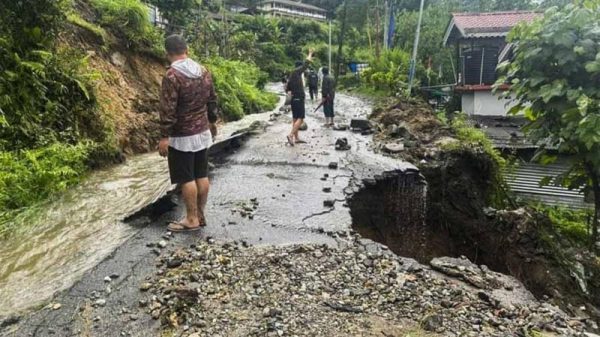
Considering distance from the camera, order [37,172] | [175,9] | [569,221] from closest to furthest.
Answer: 1. [37,172]
2. [569,221]
3. [175,9]

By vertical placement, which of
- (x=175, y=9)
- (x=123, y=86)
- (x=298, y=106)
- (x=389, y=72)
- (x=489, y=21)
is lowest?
(x=298, y=106)

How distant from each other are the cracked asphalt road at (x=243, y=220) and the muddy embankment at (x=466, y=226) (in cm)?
62

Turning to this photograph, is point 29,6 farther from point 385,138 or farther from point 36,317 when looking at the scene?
point 385,138

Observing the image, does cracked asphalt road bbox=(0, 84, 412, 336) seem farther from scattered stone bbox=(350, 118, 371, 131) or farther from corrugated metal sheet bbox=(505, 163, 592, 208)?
corrugated metal sheet bbox=(505, 163, 592, 208)

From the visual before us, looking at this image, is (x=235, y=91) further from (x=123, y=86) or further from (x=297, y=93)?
(x=123, y=86)

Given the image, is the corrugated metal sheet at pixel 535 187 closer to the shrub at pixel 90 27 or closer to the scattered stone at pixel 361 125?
the scattered stone at pixel 361 125

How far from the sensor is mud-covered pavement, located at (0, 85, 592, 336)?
3.39m

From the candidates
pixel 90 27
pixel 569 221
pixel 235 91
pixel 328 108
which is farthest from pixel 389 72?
pixel 90 27

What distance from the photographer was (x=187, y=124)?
498 centimetres

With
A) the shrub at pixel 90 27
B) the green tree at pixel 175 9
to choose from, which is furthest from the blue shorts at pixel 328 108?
the green tree at pixel 175 9

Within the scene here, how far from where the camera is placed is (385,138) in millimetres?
11648

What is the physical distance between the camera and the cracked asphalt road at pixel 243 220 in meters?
3.39

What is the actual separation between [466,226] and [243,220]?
555 cm

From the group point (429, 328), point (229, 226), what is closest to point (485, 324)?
point (429, 328)
